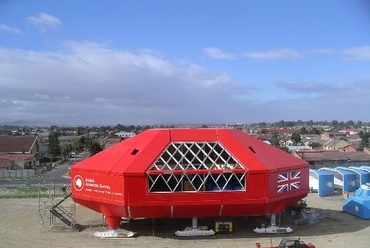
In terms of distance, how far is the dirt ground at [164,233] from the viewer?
89.2ft

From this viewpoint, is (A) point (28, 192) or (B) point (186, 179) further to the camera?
(A) point (28, 192)

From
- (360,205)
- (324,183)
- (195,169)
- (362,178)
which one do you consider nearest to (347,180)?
(362,178)

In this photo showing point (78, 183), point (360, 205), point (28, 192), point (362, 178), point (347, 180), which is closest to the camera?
point (78, 183)

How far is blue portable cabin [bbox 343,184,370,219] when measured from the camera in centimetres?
3422

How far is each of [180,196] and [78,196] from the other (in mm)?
8605

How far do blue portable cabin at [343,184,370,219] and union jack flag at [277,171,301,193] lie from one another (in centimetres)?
804

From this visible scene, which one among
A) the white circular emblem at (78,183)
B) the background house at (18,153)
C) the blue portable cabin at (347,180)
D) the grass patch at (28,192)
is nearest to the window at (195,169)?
the white circular emblem at (78,183)

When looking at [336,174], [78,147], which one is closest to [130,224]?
[336,174]

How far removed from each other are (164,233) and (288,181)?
10587mm

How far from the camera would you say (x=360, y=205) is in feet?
114

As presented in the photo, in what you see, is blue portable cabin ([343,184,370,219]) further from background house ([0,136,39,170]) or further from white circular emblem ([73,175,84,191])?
background house ([0,136,39,170])

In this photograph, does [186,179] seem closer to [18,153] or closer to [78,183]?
[78,183]

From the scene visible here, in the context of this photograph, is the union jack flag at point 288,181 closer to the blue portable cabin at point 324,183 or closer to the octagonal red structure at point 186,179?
the octagonal red structure at point 186,179

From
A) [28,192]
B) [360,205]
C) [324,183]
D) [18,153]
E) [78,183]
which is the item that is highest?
[78,183]
